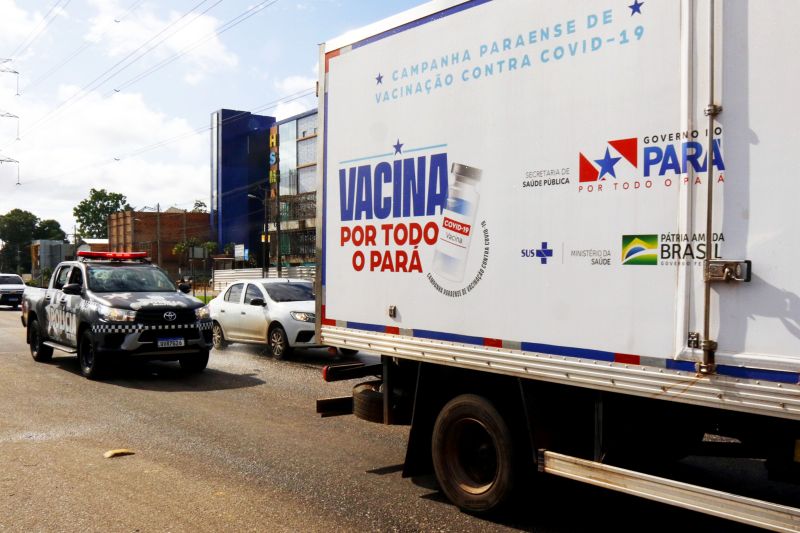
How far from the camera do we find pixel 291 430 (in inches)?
309

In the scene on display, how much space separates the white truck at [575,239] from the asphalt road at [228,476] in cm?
51

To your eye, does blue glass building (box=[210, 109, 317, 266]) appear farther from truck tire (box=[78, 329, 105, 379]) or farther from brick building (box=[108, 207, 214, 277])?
truck tire (box=[78, 329, 105, 379])

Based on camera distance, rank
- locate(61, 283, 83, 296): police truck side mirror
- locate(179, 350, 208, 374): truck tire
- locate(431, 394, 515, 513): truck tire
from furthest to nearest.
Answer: locate(179, 350, 208, 374): truck tire < locate(61, 283, 83, 296): police truck side mirror < locate(431, 394, 515, 513): truck tire

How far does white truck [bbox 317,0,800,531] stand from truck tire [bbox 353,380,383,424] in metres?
0.02

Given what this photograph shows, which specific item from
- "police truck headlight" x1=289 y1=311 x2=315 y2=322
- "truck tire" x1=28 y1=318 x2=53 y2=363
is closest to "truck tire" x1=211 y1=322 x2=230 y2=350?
"police truck headlight" x1=289 y1=311 x2=315 y2=322

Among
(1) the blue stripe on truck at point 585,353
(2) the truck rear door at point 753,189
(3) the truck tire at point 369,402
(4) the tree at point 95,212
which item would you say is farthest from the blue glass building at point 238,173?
(2) the truck rear door at point 753,189

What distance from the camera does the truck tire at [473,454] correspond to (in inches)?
192

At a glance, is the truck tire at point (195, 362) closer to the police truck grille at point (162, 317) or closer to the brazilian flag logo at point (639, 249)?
the police truck grille at point (162, 317)

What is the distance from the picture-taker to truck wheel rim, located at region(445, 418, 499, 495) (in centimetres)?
513

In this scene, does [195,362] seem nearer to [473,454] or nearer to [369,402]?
[369,402]

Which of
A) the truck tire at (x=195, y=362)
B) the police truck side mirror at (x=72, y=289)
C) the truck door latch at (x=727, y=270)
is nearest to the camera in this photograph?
the truck door latch at (x=727, y=270)

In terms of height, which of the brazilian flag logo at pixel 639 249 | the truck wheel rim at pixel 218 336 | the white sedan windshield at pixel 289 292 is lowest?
the truck wheel rim at pixel 218 336

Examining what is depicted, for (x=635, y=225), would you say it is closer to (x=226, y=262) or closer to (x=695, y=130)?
(x=695, y=130)

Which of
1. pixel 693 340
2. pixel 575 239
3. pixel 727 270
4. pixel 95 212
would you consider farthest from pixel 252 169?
pixel 727 270
